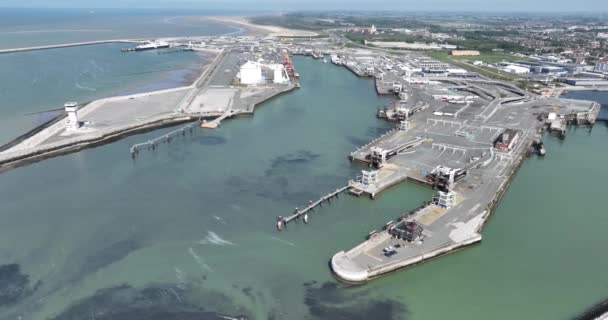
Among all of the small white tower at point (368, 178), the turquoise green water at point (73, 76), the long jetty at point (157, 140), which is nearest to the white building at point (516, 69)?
the turquoise green water at point (73, 76)

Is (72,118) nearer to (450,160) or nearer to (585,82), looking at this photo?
(450,160)

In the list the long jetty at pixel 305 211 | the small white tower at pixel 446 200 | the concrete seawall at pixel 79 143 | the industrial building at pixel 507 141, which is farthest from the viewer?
the industrial building at pixel 507 141

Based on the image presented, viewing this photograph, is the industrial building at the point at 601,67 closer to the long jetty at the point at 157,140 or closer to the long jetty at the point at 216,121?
the long jetty at the point at 216,121

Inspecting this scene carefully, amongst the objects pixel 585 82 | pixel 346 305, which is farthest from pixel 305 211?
pixel 585 82

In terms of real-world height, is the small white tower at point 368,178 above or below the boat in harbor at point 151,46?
below

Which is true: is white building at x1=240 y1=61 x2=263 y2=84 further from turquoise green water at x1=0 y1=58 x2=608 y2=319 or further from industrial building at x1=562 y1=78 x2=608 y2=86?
industrial building at x1=562 y1=78 x2=608 y2=86

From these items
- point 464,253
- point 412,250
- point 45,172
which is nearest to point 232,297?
point 412,250
